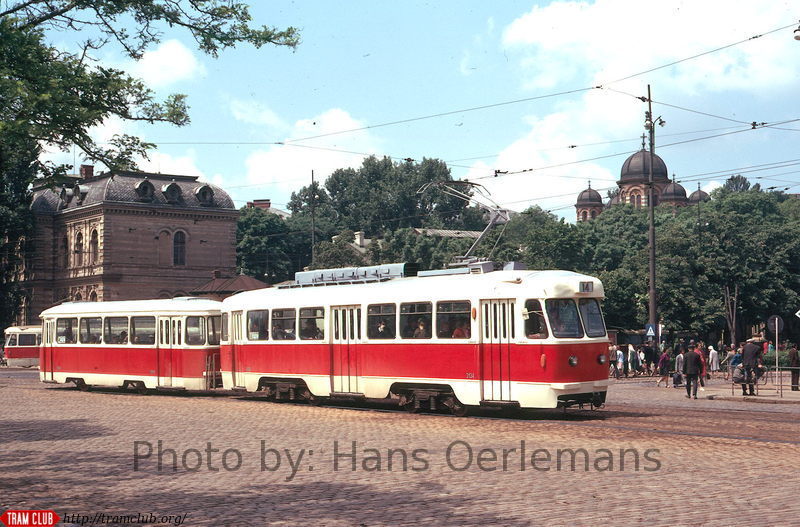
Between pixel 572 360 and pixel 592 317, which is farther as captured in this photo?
pixel 592 317

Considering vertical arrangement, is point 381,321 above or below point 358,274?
below

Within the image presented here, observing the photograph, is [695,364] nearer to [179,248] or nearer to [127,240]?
[127,240]

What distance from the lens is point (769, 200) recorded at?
105m

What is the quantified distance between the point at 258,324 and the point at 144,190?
2149 inches

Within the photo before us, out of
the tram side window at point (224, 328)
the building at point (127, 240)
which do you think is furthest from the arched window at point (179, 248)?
the tram side window at point (224, 328)

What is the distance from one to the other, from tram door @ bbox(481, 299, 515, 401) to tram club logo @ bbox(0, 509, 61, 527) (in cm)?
1220

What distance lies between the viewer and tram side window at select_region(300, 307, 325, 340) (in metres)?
25.6

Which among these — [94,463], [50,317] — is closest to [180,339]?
[50,317]

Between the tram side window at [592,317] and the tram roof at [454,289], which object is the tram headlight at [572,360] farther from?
the tram roof at [454,289]

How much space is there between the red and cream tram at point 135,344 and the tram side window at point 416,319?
28.7 ft

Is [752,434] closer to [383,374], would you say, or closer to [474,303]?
[474,303]

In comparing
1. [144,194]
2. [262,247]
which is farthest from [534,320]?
[262,247]

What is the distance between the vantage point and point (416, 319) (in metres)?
23.0

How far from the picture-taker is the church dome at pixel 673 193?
512 feet
